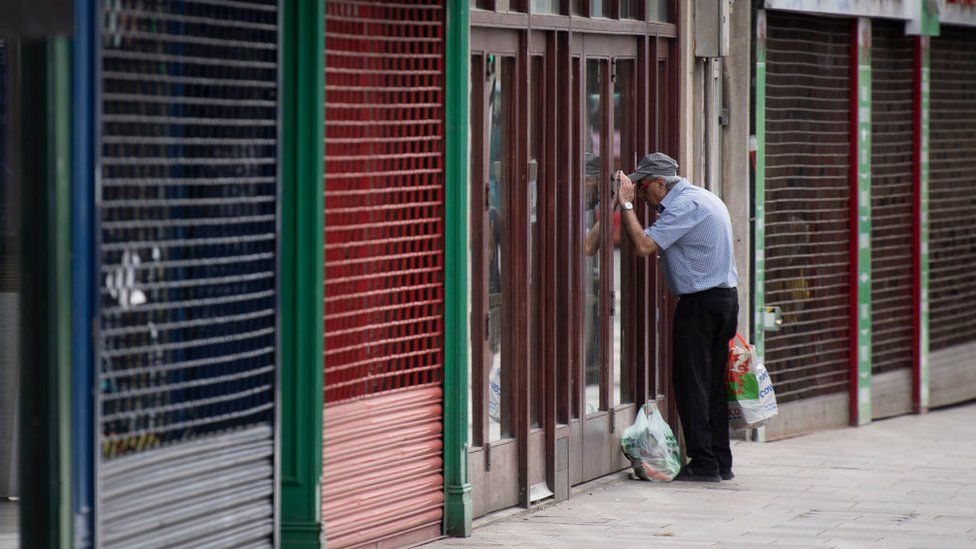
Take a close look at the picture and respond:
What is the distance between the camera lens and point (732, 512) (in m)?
9.73

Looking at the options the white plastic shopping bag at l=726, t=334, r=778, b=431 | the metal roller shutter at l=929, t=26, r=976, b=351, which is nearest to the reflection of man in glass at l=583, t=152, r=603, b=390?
the white plastic shopping bag at l=726, t=334, r=778, b=431

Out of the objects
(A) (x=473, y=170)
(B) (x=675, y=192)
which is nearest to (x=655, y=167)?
(B) (x=675, y=192)

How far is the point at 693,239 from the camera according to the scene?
34.2 feet

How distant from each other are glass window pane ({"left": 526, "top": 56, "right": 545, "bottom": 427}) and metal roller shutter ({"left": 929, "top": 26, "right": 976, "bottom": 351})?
6.06 metres

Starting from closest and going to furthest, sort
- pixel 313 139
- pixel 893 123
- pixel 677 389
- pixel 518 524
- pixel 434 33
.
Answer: pixel 313 139 → pixel 434 33 → pixel 518 524 → pixel 677 389 → pixel 893 123

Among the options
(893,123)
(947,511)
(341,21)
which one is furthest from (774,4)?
(341,21)

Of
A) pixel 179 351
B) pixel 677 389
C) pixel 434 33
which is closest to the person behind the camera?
pixel 179 351

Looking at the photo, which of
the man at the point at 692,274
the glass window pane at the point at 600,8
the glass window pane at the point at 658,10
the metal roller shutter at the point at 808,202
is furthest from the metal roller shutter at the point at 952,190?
the glass window pane at the point at 600,8

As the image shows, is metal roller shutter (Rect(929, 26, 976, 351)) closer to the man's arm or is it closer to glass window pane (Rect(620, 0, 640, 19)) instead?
glass window pane (Rect(620, 0, 640, 19))

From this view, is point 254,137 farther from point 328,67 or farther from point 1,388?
point 1,388

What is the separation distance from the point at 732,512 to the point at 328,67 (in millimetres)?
3223

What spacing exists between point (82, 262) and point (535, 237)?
13.5ft

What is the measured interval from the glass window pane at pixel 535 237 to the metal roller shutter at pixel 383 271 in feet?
3.62

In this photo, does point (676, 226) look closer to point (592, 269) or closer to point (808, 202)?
point (592, 269)
